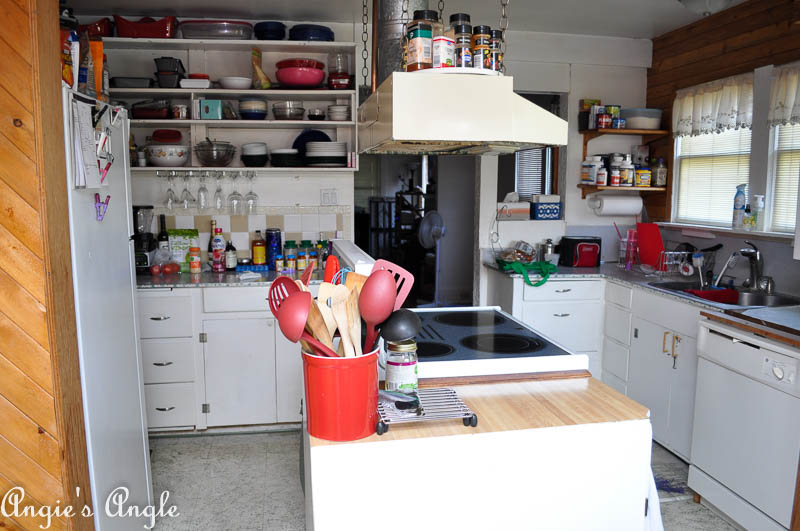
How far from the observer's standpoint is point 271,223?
4137 millimetres

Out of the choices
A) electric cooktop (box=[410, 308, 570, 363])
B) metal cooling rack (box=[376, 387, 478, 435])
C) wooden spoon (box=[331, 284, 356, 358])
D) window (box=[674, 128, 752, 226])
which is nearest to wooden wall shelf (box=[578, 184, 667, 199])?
window (box=[674, 128, 752, 226])

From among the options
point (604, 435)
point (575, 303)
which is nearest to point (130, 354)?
point (604, 435)

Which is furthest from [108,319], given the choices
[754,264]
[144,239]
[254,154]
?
[754,264]

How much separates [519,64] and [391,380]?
344 centimetres

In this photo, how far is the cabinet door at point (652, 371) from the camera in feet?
11.0

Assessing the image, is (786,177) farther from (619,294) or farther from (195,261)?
(195,261)

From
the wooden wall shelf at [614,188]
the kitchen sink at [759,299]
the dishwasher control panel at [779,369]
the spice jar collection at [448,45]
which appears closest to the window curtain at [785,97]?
the kitchen sink at [759,299]

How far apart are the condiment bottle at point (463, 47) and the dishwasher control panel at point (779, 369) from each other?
5.82 feet

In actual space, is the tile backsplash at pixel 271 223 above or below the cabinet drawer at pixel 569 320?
above

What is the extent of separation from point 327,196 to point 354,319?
9.08 ft

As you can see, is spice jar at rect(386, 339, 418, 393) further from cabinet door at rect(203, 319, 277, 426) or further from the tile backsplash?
the tile backsplash

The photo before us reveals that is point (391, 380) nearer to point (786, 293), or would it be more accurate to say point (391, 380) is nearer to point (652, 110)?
point (786, 293)

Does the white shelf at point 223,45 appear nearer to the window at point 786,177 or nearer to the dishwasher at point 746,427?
the window at point 786,177

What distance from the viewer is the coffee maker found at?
371 cm
